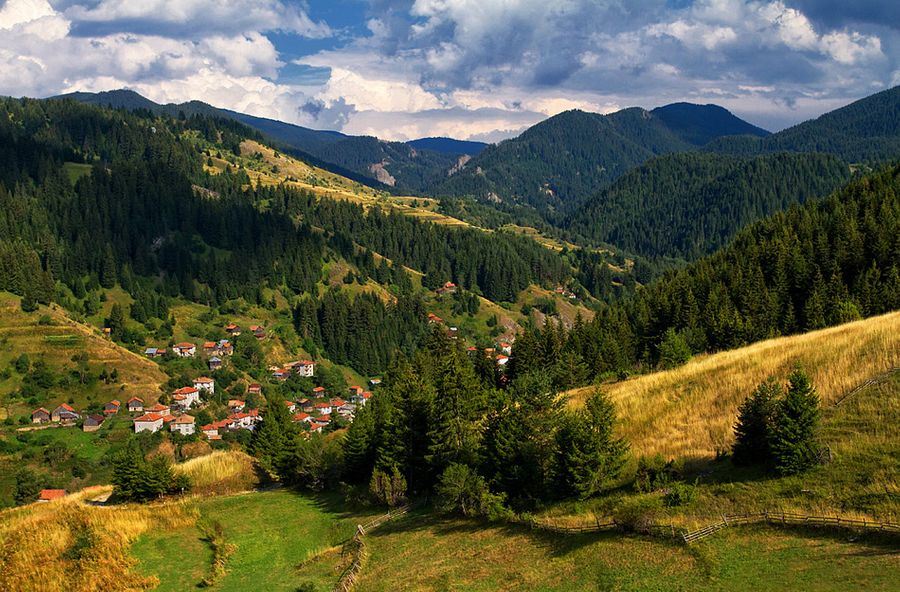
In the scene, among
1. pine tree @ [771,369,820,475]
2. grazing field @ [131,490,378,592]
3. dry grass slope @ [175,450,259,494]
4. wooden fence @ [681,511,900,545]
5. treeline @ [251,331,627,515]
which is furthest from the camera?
dry grass slope @ [175,450,259,494]

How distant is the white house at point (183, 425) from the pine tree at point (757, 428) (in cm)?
12836

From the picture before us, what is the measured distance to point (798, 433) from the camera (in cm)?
3322

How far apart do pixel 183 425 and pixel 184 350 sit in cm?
4473

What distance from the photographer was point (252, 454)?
2872 inches

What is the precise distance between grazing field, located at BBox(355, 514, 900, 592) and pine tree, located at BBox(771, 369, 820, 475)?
196 inches

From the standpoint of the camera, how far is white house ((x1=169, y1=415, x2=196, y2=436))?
458 feet

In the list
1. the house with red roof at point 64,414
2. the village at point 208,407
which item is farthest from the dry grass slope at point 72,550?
the house with red roof at point 64,414

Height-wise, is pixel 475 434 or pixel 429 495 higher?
pixel 475 434

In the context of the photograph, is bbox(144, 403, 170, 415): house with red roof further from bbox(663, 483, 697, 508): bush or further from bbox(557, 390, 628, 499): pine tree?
bbox(663, 483, 697, 508): bush

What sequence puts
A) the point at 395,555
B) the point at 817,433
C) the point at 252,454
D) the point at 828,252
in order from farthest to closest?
the point at 828,252 → the point at 252,454 → the point at 395,555 → the point at 817,433

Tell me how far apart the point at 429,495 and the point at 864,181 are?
12154 cm

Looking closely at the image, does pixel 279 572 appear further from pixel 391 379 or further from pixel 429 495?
pixel 391 379

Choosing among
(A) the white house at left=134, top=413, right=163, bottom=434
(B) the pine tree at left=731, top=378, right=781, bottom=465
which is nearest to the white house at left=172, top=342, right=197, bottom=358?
(A) the white house at left=134, top=413, right=163, bottom=434

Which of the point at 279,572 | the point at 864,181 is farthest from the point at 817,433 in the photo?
the point at 864,181
